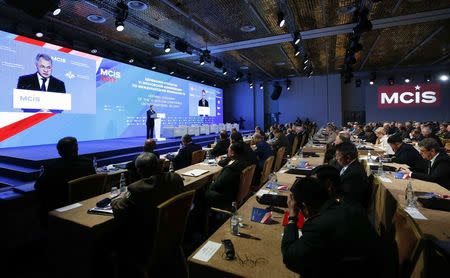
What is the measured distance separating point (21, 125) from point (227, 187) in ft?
20.9

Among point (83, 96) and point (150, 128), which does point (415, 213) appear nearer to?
point (83, 96)

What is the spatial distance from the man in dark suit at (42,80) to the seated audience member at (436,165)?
826 centimetres

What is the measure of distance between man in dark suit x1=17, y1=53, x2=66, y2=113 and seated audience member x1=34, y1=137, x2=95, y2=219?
5152 mm

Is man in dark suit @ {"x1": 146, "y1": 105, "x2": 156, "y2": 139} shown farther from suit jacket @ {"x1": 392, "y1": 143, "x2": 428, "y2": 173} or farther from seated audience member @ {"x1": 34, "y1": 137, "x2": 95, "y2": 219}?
suit jacket @ {"x1": 392, "y1": 143, "x2": 428, "y2": 173}

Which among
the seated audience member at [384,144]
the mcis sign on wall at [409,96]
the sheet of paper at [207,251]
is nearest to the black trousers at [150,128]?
the seated audience member at [384,144]

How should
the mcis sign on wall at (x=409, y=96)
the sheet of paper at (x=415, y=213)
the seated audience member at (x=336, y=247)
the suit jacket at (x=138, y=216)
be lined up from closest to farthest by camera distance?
the seated audience member at (x=336, y=247) < the suit jacket at (x=138, y=216) < the sheet of paper at (x=415, y=213) < the mcis sign on wall at (x=409, y=96)

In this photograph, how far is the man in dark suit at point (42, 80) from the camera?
267 inches

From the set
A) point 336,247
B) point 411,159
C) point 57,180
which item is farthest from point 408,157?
point 57,180

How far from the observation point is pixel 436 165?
11.0 feet

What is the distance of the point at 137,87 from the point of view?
10617 millimetres

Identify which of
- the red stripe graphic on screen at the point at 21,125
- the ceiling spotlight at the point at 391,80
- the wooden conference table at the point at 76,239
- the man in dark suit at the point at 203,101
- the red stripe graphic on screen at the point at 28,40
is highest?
the ceiling spotlight at the point at 391,80

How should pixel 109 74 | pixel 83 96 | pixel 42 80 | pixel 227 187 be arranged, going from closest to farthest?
pixel 227 187 < pixel 42 80 < pixel 83 96 < pixel 109 74

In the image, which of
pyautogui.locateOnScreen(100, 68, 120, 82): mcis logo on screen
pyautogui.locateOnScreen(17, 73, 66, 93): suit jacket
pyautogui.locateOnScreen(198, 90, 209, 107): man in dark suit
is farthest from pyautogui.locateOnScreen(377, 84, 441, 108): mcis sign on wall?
pyautogui.locateOnScreen(17, 73, 66, 93): suit jacket

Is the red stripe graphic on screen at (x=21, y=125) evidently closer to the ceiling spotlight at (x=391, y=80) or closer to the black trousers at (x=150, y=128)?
the black trousers at (x=150, y=128)
